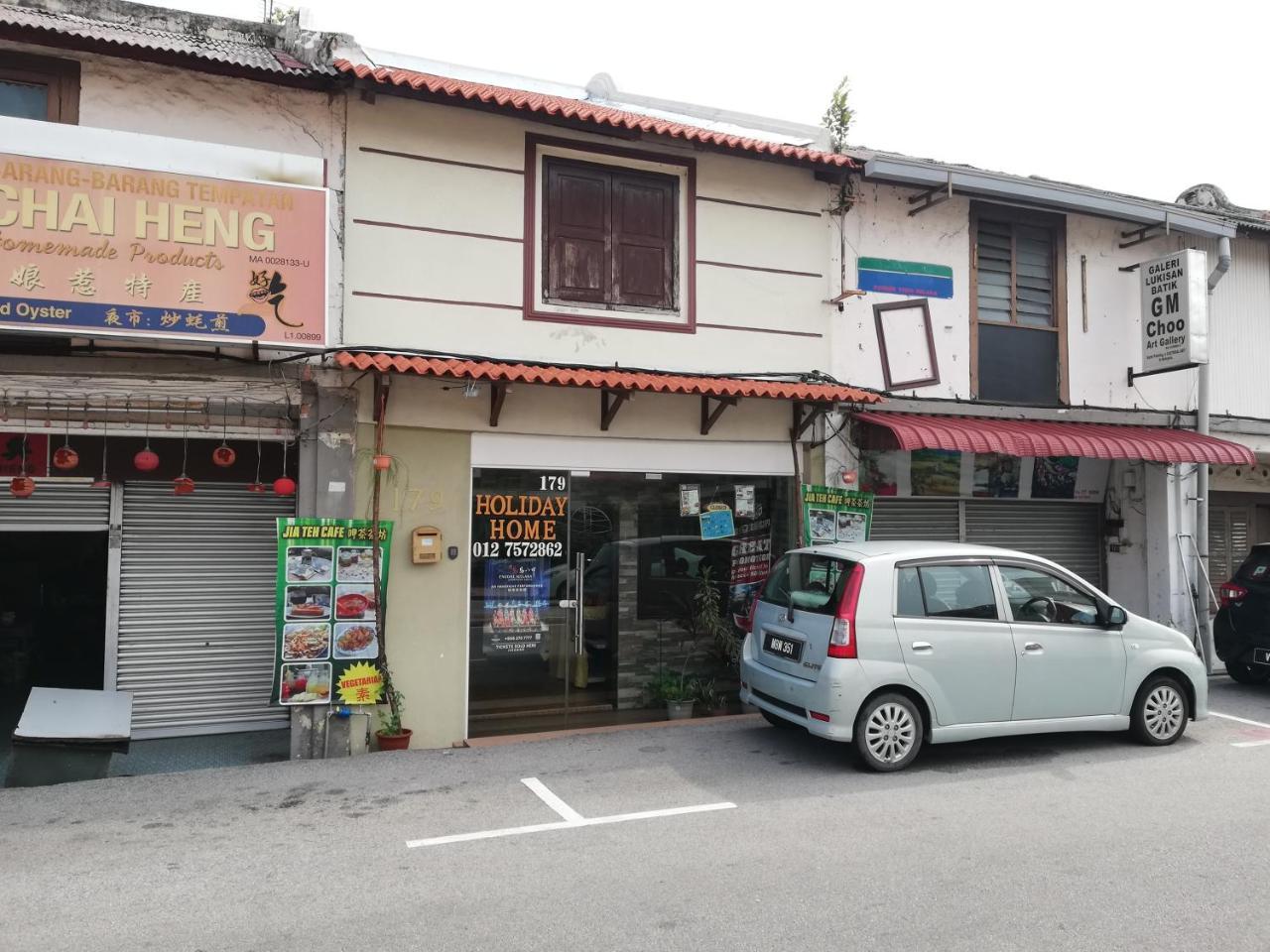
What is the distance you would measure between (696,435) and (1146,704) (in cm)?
471

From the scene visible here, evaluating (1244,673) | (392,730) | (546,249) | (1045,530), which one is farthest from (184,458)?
(1244,673)

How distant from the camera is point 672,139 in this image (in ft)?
29.4

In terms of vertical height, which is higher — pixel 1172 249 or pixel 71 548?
pixel 1172 249

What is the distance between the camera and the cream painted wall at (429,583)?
26.3ft

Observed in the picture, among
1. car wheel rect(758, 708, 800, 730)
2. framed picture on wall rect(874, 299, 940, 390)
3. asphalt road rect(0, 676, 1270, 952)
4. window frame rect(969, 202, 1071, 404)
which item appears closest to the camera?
asphalt road rect(0, 676, 1270, 952)

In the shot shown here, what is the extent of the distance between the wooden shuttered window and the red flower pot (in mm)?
4266

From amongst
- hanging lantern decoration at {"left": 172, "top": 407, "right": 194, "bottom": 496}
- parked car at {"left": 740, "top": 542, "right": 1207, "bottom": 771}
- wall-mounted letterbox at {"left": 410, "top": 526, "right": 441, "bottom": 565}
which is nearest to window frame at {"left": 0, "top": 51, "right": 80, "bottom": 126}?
hanging lantern decoration at {"left": 172, "top": 407, "right": 194, "bottom": 496}

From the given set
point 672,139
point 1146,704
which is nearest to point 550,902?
point 1146,704

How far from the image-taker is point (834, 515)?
31.6ft

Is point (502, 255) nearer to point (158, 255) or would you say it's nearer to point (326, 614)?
point (158, 255)

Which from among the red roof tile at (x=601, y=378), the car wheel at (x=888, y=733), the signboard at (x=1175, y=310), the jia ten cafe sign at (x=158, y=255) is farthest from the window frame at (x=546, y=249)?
the signboard at (x=1175, y=310)

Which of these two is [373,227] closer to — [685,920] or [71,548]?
[71,548]

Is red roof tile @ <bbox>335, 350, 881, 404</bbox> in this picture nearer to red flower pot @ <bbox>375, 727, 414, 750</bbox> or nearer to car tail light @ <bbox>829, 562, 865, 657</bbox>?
car tail light @ <bbox>829, 562, 865, 657</bbox>

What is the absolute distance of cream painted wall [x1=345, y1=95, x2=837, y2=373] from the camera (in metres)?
8.12
